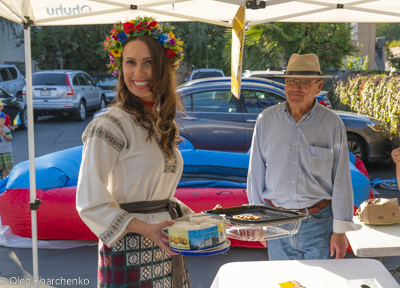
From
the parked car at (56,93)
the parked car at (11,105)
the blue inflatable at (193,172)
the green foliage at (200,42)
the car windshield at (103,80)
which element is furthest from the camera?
the green foliage at (200,42)

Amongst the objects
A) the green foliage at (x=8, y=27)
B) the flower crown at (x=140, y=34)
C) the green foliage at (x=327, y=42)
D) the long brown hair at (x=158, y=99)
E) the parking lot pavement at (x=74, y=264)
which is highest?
the green foliage at (x=8, y=27)

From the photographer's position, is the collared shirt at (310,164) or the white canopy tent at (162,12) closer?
the collared shirt at (310,164)

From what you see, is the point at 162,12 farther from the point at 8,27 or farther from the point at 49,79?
the point at 8,27

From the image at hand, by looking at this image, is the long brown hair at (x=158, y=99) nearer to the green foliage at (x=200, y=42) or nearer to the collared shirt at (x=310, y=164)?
the collared shirt at (x=310, y=164)

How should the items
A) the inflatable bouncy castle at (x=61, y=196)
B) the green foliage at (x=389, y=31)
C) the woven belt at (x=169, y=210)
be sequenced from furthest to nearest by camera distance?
1. the green foliage at (x=389, y=31)
2. the inflatable bouncy castle at (x=61, y=196)
3. the woven belt at (x=169, y=210)

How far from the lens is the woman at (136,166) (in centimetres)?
169

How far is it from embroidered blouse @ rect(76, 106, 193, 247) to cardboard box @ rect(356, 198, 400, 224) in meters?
1.65

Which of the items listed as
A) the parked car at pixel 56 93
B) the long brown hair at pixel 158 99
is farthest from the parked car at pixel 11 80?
the long brown hair at pixel 158 99

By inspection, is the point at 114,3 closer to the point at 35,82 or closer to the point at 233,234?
the point at 233,234

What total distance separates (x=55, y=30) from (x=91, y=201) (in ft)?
76.5

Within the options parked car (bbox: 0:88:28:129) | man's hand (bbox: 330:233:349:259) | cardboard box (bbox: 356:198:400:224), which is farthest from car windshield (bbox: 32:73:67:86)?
man's hand (bbox: 330:233:349:259)

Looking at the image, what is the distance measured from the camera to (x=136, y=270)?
A: 1861 millimetres

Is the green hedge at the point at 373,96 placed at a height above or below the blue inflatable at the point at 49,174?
above

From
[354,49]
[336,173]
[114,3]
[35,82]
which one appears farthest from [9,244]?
[354,49]
